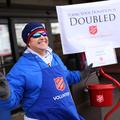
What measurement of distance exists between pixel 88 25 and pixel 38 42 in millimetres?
827

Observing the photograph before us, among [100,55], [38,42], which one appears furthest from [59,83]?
[100,55]

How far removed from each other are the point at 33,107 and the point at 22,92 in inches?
6.7

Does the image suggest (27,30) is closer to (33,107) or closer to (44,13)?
(33,107)

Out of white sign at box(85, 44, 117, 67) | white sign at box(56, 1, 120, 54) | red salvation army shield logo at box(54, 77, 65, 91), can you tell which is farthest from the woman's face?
white sign at box(85, 44, 117, 67)

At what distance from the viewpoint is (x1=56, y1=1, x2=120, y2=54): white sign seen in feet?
12.2

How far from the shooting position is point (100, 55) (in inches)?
150

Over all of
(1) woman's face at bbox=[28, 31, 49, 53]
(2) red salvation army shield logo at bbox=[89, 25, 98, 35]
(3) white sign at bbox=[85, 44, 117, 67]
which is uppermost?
(2) red salvation army shield logo at bbox=[89, 25, 98, 35]

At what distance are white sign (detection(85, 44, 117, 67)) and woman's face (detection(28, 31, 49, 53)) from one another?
2.44ft

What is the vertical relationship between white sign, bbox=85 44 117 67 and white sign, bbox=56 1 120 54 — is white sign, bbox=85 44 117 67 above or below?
below

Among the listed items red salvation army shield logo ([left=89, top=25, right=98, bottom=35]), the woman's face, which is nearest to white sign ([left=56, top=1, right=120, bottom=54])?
red salvation army shield logo ([left=89, top=25, right=98, bottom=35])

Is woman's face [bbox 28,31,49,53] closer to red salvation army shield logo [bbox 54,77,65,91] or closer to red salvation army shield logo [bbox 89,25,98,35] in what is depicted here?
red salvation army shield logo [bbox 54,77,65,91]

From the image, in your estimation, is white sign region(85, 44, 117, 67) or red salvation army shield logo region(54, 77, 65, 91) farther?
white sign region(85, 44, 117, 67)

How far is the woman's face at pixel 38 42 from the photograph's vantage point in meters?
3.12

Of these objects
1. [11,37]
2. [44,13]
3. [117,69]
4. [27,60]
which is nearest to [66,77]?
[27,60]
